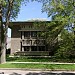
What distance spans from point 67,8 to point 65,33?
2.04 meters

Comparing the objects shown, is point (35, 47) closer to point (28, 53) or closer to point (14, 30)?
point (28, 53)

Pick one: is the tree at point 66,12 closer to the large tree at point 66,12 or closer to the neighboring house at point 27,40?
the large tree at point 66,12

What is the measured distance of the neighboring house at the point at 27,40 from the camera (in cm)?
4183

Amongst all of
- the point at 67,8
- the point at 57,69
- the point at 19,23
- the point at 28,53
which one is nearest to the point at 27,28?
the point at 19,23

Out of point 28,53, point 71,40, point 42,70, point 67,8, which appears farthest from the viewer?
point 28,53

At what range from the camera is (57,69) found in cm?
1858

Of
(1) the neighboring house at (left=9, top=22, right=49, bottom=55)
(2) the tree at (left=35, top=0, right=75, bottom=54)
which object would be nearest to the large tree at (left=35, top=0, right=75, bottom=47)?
(2) the tree at (left=35, top=0, right=75, bottom=54)

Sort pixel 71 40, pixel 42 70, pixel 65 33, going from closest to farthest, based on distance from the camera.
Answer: pixel 71 40 < pixel 65 33 < pixel 42 70

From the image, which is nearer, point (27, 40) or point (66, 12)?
point (66, 12)

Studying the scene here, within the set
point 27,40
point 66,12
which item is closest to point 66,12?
point 66,12

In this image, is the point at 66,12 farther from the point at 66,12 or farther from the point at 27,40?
the point at 27,40

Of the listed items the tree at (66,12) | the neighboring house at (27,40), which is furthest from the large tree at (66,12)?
the neighboring house at (27,40)

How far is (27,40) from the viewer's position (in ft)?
138

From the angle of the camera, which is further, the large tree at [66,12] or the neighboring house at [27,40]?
the neighboring house at [27,40]
